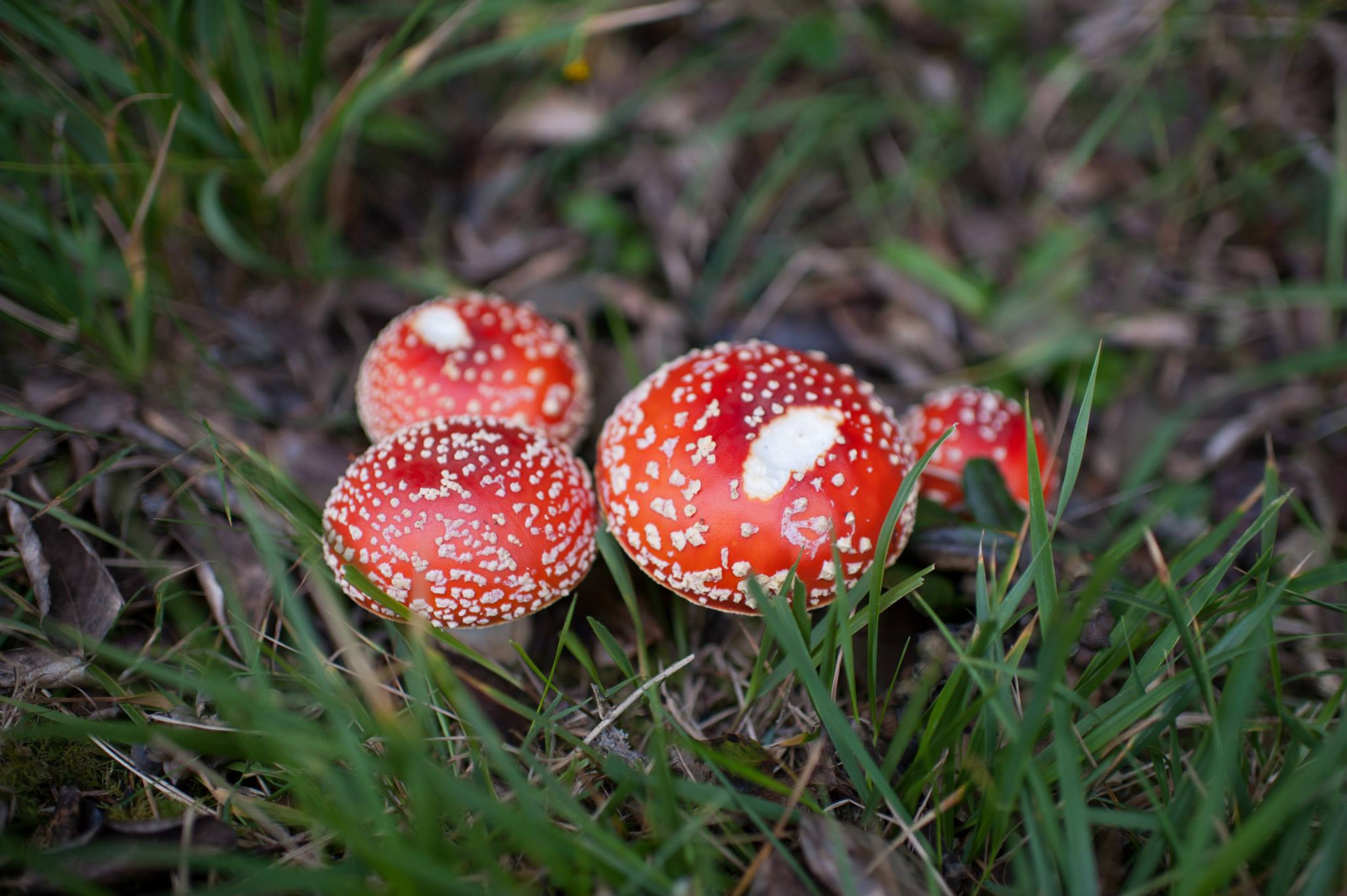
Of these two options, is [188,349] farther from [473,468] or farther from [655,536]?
[655,536]

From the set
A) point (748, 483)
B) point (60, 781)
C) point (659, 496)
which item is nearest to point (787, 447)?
point (748, 483)

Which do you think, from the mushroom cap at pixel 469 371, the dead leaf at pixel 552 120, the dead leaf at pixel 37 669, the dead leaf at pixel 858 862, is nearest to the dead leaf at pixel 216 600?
the dead leaf at pixel 37 669

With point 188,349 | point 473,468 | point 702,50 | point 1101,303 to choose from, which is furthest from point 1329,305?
point 188,349

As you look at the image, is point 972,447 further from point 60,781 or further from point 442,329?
point 60,781

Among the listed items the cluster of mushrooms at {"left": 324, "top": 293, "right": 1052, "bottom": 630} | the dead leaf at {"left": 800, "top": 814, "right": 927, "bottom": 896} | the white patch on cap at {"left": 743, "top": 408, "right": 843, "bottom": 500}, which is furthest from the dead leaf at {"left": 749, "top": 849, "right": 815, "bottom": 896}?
the white patch on cap at {"left": 743, "top": 408, "right": 843, "bottom": 500}

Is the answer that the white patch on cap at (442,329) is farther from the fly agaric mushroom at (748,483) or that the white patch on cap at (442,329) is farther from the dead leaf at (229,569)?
the dead leaf at (229,569)

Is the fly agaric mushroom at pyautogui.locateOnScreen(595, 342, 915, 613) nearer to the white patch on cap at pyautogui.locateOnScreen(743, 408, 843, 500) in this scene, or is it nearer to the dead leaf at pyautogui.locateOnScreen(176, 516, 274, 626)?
the white patch on cap at pyautogui.locateOnScreen(743, 408, 843, 500)
